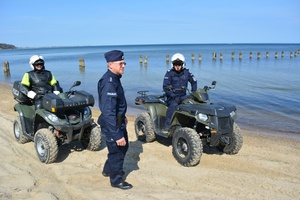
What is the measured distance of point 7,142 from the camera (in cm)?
684

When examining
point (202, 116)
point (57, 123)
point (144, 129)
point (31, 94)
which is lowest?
point (144, 129)

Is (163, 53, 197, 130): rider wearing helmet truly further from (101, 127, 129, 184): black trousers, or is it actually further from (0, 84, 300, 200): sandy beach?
(101, 127, 129, 184): black trousers

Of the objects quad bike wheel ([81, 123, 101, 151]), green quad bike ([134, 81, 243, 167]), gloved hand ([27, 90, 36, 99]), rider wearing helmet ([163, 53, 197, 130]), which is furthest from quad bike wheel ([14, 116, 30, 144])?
rider wearing helmet ([163, 53, 197, 130])

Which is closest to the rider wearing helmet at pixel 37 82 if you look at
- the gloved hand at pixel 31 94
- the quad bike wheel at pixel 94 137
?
the gloved hand at pixel 31 94

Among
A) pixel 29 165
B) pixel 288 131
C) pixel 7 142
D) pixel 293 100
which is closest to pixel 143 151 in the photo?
pixel 29 165

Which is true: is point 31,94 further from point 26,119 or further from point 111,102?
point 111,102

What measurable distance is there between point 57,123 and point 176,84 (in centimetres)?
270

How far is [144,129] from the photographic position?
726 cm

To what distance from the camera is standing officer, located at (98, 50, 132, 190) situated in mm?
4000

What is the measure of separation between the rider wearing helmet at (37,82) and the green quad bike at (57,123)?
0.24m

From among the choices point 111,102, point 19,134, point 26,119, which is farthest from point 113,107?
point 19,134

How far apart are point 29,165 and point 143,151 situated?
2.35 meters

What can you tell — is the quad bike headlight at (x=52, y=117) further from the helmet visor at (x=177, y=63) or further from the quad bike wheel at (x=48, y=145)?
the helmet visor at (x=177, y=63)

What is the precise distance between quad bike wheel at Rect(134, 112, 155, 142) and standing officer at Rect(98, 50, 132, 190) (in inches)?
105
